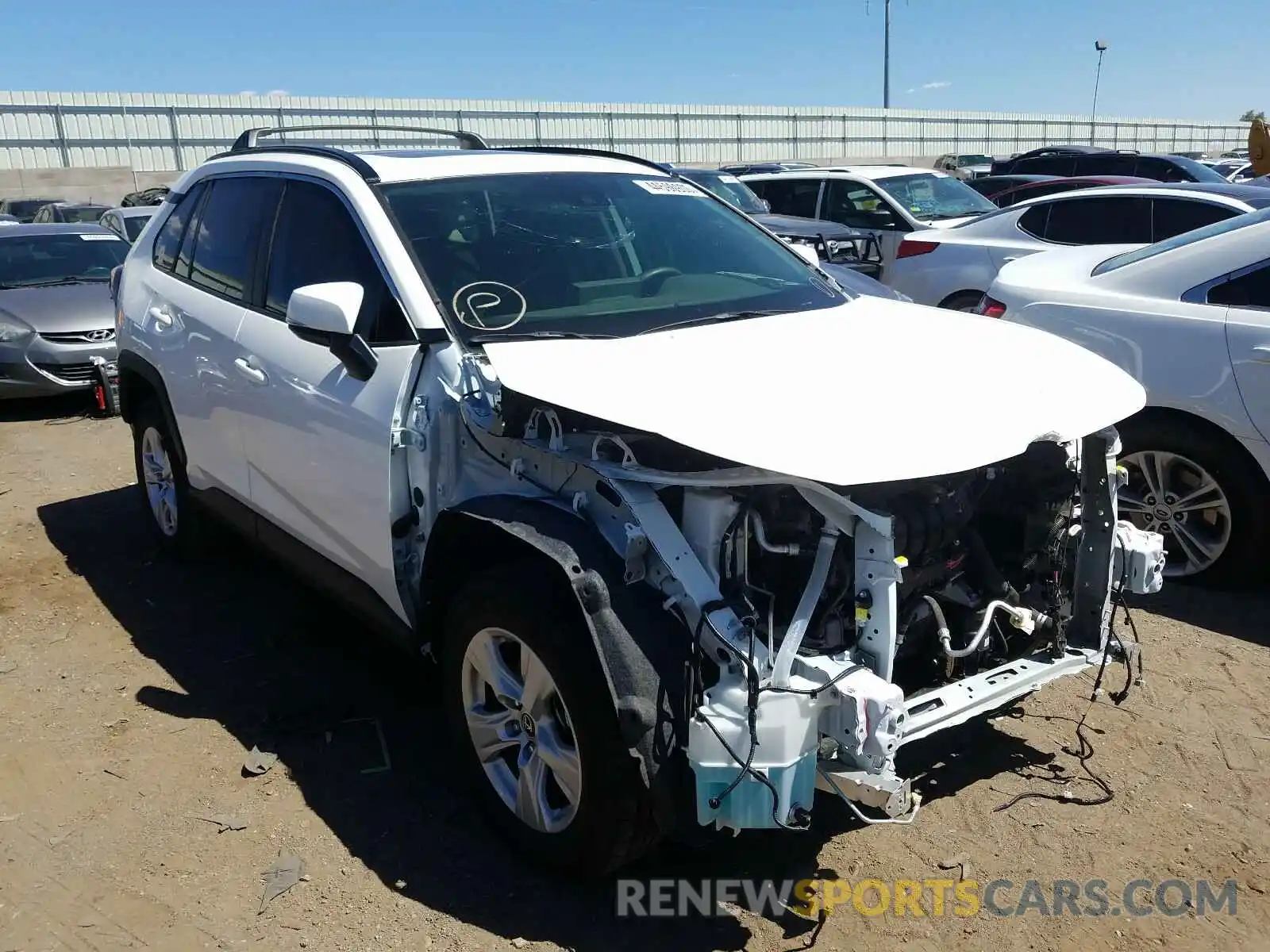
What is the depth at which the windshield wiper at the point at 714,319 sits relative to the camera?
3324 mm

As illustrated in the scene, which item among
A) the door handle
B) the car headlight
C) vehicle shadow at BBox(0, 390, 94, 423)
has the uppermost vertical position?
the door handle

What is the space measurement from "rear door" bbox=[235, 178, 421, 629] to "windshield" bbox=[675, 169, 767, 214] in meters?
8.35

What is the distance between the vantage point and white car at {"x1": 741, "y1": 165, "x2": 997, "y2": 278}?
11.6 meters

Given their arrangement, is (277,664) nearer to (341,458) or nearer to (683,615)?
(341,458)

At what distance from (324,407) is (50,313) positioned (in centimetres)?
755

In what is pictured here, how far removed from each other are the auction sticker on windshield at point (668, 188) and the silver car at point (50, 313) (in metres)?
7.00

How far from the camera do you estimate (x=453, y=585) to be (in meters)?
3.18

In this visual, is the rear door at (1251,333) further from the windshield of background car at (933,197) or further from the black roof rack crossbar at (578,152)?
the windshield of background car at (933,197)

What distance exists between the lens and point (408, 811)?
133 inches

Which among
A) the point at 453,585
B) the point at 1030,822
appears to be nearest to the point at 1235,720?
the point at 1030,822

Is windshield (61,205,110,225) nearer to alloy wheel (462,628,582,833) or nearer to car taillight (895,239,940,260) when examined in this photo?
car taillight (895,239,940,260)

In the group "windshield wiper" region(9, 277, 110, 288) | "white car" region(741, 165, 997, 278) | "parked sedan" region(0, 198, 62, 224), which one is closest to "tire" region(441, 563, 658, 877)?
"white car" region(741, 165, 997, 278)

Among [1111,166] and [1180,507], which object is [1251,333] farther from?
[1111,166]

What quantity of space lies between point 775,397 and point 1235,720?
2373 mm
